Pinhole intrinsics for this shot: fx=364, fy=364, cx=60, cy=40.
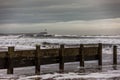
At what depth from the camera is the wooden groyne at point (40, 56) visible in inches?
780

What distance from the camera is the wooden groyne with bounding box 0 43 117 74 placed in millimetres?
19812

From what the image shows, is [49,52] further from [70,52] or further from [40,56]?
[70,52]

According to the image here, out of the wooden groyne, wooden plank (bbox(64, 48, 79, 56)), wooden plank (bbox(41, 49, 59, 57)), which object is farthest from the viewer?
wooden plank (bbox(64, 48, 79, 56))

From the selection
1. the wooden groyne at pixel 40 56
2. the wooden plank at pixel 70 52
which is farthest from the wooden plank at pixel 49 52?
the wooden plank at pixel 70 52

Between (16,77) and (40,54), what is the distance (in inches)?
105

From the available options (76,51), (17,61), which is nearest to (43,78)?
(17,61)

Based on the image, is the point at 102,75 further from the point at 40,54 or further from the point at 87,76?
the point at 40,54

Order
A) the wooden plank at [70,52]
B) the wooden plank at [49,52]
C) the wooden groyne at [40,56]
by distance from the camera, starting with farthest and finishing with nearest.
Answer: the wooden plank at [70,52] < the wooden plank at [49,52] < the wooden groyne at [40,56]

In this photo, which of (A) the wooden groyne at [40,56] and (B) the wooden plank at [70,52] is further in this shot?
(B) the wooden plank at [70,52]

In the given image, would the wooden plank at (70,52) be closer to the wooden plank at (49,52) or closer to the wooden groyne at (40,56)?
the wooden groyne at (40,56)

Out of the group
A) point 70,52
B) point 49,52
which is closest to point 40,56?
point 49,52

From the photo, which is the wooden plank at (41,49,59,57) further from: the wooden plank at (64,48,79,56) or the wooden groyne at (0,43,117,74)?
the wooden plank at (64,48,79,56)

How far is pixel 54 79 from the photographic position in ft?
59.7

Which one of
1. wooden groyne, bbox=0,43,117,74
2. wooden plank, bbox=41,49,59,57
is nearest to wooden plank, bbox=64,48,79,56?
wooden groyne, bbox=0,43,117,74
